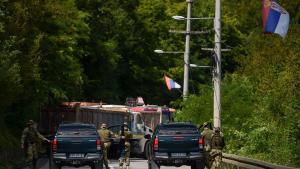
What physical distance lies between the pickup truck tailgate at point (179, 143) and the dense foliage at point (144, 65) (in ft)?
9.47

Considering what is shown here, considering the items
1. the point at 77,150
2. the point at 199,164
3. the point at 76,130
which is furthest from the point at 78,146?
the point at 199,164

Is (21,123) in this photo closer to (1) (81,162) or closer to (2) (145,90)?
(1) (81,162)

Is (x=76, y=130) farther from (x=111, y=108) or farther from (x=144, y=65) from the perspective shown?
(x=144, y=65)

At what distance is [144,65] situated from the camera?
81.5 meters

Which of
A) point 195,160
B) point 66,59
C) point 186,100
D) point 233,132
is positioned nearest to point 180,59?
point 66,59

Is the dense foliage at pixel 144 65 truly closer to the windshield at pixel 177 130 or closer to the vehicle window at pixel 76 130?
the vehicle window at pixel 76 130

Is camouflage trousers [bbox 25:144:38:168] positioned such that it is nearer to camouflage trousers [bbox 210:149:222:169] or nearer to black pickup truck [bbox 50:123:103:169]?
black pickup truck [bbox 50:123:103:169]

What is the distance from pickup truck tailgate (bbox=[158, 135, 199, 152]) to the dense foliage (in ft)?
9.47

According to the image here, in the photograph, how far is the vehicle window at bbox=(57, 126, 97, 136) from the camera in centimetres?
3064

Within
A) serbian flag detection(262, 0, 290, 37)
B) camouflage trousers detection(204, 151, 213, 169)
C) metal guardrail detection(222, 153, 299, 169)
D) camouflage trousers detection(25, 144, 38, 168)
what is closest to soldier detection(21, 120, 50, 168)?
camouflage trousers detection(25, 144, 38, 168)

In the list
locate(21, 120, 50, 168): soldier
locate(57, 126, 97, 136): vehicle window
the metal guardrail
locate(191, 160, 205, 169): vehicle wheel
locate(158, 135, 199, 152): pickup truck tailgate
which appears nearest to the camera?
the metal guardrail

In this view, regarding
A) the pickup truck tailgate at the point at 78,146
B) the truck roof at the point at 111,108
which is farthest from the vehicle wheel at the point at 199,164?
the truck roof at the point at 111,108

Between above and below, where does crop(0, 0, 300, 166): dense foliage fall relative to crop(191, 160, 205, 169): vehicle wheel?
above

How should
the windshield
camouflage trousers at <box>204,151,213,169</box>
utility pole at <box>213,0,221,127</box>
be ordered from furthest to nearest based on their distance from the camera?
utility pole at <box>213,0,221,127</box> < the windshield < camouflage trousers at <box>204,151,213,169</box>
